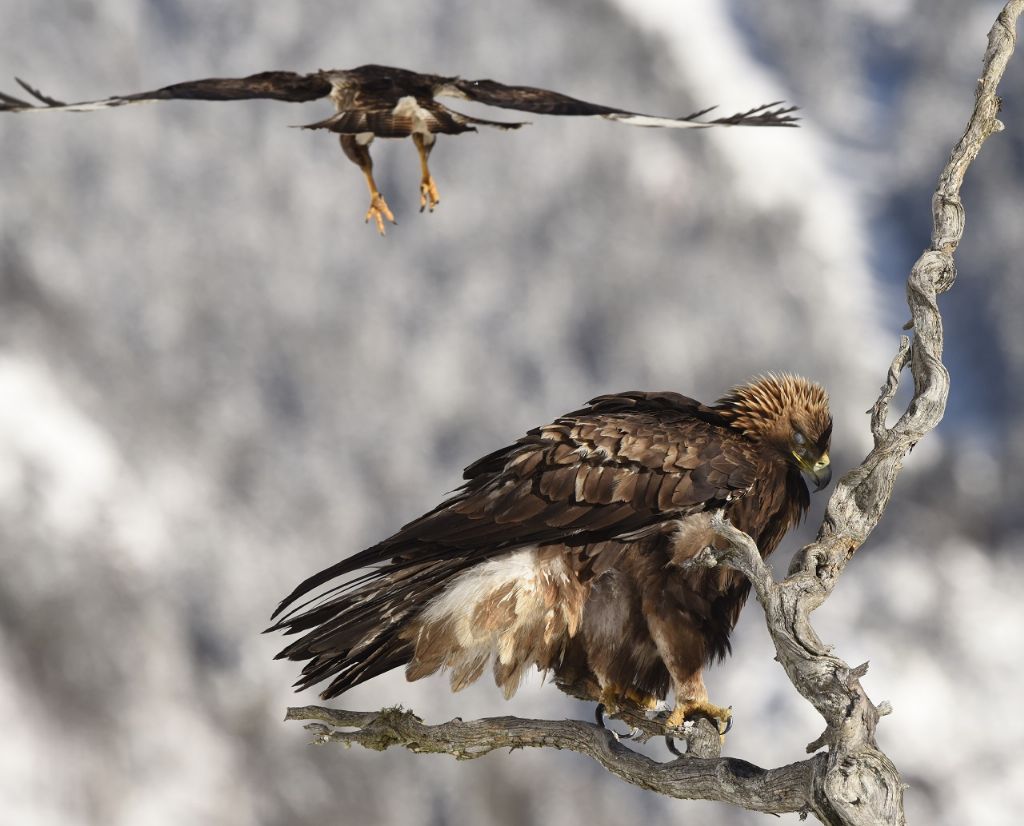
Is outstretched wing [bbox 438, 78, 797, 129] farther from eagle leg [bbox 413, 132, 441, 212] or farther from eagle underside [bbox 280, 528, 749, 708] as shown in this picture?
eagle underside [bbox 280, 528, 749, 708]

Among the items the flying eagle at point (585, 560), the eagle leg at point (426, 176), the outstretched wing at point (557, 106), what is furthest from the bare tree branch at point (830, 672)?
the eagle leg at point (426, 176)

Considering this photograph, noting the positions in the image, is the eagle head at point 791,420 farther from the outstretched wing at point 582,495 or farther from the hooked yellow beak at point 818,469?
the outstretched wing at point 582,495

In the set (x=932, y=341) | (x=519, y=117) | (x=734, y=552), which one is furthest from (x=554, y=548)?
(x=519, y=117)

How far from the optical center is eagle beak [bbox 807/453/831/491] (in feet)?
13.6

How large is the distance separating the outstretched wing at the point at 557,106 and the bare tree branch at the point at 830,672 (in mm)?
747

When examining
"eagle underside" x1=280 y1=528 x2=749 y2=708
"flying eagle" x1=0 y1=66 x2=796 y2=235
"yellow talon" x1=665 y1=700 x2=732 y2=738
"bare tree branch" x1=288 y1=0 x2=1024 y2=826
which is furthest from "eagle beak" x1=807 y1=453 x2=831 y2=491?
"flying eagle" x1=0 y1=66 x2=796 y2=235

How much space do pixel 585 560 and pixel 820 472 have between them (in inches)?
37.5

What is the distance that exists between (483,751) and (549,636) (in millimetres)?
630

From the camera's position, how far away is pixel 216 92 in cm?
394

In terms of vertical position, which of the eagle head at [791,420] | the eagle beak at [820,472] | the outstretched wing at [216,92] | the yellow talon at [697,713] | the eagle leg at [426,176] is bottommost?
the yellow talon at [697,713]

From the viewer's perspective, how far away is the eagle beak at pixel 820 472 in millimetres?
4141

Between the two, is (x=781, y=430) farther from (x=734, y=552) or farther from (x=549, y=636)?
(x=549, y=636)

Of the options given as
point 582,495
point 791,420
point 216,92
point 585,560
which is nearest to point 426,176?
point 216,92

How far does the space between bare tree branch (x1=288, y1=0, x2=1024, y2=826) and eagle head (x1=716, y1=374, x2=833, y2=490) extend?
22 centimetres
